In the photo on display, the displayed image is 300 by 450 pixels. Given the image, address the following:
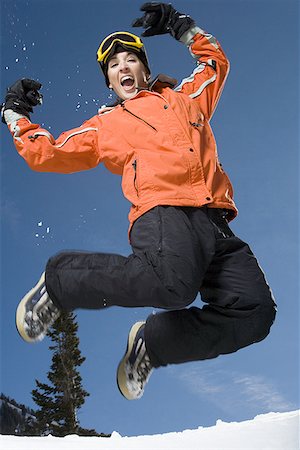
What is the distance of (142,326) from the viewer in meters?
3.24

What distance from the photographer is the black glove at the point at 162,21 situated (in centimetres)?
361

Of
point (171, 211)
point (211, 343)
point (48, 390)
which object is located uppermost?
point (48, 390)

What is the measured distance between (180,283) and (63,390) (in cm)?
1513

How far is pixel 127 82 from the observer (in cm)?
359

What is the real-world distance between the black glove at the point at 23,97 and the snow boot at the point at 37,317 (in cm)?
120

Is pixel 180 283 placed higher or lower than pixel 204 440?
higher

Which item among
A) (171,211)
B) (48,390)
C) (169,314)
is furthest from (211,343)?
(48,390)

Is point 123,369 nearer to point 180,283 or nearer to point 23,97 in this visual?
point 180,283

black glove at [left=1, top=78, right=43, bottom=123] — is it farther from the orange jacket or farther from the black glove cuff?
the black glove cuff

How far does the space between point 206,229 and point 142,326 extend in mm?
682

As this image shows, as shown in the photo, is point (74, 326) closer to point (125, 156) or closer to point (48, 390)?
point (48, 390)

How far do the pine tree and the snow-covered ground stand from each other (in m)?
12.5

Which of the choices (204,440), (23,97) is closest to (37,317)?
(23,97)

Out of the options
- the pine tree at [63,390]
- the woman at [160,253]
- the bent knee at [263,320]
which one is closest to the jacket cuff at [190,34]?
the woman at [160,253]
